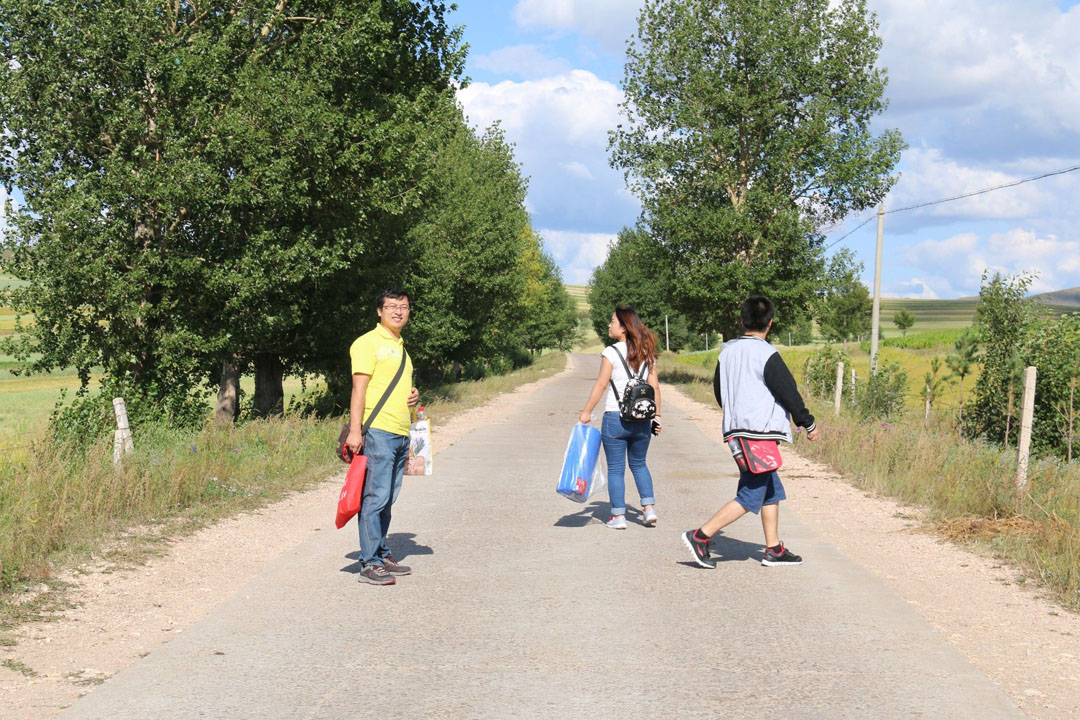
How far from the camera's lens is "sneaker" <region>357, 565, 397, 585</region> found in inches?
270

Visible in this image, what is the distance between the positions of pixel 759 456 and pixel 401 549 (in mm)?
2944

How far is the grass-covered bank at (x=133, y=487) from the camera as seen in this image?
7262 millimetres

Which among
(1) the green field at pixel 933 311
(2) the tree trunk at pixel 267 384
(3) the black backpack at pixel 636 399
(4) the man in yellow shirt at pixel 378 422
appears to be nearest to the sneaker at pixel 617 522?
(3) the black backpack at pixel 636 399

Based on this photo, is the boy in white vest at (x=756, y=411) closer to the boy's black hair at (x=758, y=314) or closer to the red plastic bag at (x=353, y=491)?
→ the boy's black hair at (x=758, y=314)

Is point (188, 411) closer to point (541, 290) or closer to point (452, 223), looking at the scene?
point (452, 223)

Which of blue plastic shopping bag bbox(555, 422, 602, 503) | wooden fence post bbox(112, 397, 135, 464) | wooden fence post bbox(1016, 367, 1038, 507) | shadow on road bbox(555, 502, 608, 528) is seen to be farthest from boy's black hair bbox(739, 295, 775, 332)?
wooden fence post bbox(112, 397, 135, 464)

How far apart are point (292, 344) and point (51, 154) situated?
6978 millimetres

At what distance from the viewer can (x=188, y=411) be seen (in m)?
15.6

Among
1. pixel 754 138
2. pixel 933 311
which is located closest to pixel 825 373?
pixel 754 138

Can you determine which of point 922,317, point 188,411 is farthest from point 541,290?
point 922,317

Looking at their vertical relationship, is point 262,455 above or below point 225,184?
below

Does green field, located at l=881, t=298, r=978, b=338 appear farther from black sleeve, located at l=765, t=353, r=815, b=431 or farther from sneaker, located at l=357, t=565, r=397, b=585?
sneaker, located at l=357, t=565, r=397, b=585

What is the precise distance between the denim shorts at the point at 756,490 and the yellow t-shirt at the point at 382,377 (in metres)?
2.52

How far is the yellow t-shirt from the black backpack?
2.37 meters
